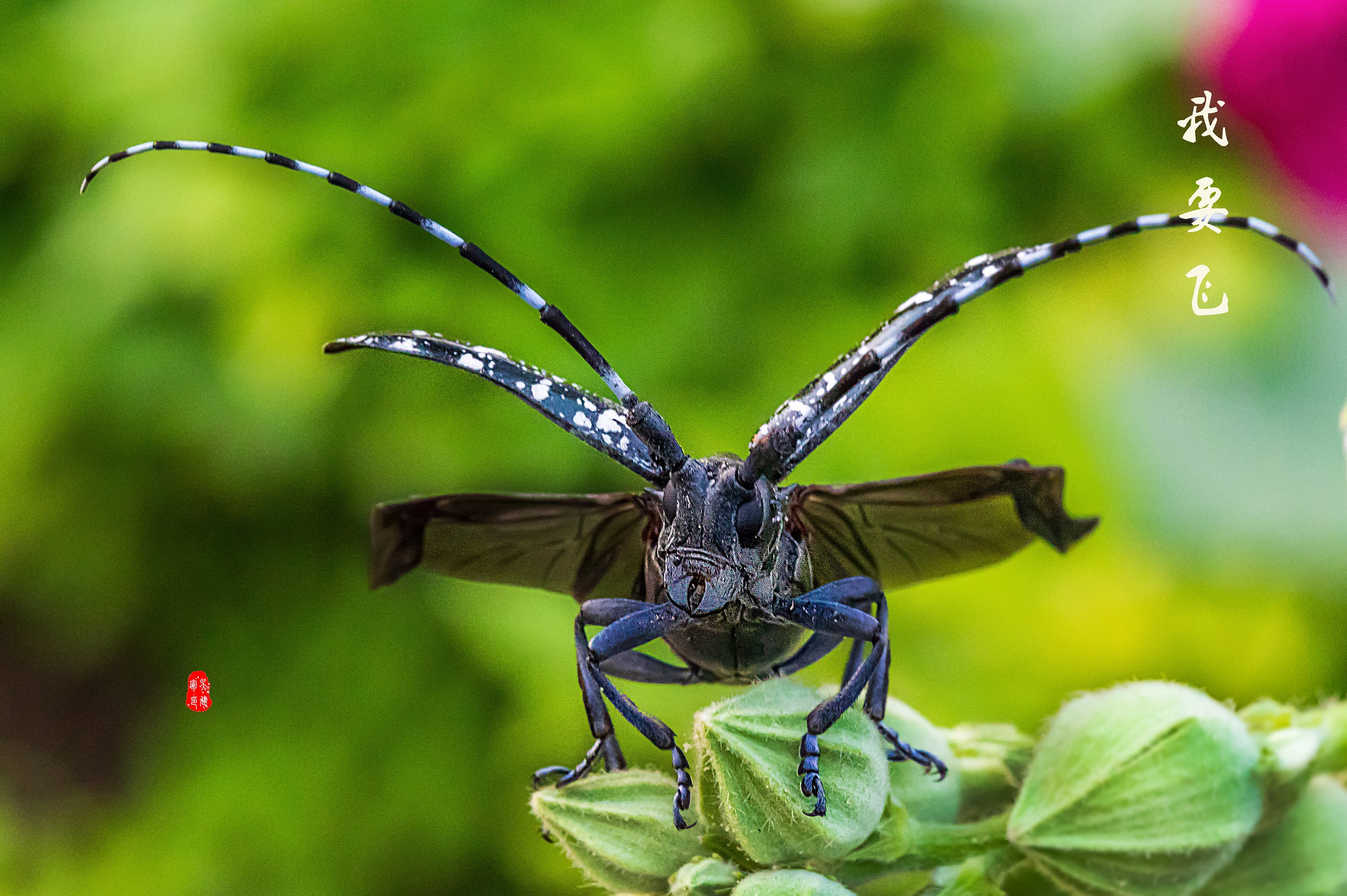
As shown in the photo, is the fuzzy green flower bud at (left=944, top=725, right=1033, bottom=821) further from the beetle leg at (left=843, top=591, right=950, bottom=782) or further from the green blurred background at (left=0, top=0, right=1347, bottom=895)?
the green blurred background at (left=0, top=0, right=1347, bottom=895)

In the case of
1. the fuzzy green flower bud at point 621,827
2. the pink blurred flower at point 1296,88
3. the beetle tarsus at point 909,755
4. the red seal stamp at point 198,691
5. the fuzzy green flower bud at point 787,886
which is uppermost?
the pink blurred flower at point 1296,88

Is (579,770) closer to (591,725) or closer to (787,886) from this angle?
(591,725)

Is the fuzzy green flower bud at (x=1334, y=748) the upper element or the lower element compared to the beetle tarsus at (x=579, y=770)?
lower

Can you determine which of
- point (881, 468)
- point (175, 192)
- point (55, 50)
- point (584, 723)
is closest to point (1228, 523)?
point (881, 468)

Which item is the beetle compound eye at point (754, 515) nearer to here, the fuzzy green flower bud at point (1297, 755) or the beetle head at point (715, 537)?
the beetle head at point (715, 537)

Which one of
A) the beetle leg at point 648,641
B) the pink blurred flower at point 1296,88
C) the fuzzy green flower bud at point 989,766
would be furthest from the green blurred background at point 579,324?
the beetle leg at point 648,641

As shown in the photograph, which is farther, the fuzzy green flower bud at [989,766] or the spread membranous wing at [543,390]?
the fuzzy green flower bud at [989,766]

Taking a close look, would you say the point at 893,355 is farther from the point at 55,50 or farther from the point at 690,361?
the point at 55,50
